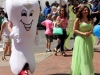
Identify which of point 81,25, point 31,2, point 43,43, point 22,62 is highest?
point 31,2

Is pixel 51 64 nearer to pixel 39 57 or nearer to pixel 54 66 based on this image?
pixel 54 66

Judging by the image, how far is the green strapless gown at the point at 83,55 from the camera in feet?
25.7

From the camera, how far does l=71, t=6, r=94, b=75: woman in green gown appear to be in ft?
25.7

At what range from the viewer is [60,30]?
454 inches

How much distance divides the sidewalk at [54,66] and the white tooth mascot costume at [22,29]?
171 cm

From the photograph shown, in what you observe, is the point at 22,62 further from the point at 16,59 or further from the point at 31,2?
the point at 31,2

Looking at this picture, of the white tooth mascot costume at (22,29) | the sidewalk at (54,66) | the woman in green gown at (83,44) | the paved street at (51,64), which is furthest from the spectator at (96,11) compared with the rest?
the white tooth mascot costume at (22,29)

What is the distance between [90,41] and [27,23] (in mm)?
1616

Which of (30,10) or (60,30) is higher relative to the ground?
(30,10)

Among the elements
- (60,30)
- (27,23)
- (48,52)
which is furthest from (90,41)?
(48,52)

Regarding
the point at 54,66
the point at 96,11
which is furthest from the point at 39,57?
the point at 96,11

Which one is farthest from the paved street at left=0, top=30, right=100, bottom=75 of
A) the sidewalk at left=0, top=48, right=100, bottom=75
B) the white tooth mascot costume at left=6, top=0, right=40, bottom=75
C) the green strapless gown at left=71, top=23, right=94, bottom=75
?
the white tooth mascot costume at left=6, top=0, right=40, bottom=75

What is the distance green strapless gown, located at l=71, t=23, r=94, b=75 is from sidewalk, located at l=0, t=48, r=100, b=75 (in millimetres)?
1094

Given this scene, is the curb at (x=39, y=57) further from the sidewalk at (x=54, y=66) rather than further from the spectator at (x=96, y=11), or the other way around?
the spectator at (x=96, y=11)
